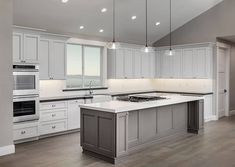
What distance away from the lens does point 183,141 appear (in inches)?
231

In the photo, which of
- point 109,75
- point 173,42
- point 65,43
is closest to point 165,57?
point 173,42

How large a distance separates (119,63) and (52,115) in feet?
10.5

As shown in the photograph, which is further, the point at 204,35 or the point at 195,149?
the point at 204,35

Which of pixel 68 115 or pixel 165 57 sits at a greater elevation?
pixel 165 57

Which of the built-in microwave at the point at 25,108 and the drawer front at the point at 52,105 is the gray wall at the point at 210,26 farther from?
the built-in microwave at the point at 25,108

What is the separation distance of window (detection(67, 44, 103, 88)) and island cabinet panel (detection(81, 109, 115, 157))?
2.94 metres

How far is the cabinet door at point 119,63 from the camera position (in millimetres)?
8569

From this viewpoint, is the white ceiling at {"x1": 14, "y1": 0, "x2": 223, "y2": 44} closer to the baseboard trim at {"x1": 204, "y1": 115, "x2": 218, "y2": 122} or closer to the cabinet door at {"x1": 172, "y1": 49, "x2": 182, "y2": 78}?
the cabinet door at {"x1": 172, "y1": 49, "x2": 182, "y2": 78}

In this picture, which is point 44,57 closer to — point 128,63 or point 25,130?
point 25,130

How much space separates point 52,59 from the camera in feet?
21.9

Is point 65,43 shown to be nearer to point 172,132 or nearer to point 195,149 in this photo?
point 172,132

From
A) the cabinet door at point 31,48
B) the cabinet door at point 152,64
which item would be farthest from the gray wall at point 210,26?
the cabinet door at point 31,48

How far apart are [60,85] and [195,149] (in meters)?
4.00

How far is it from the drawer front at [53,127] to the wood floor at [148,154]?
0.23m
